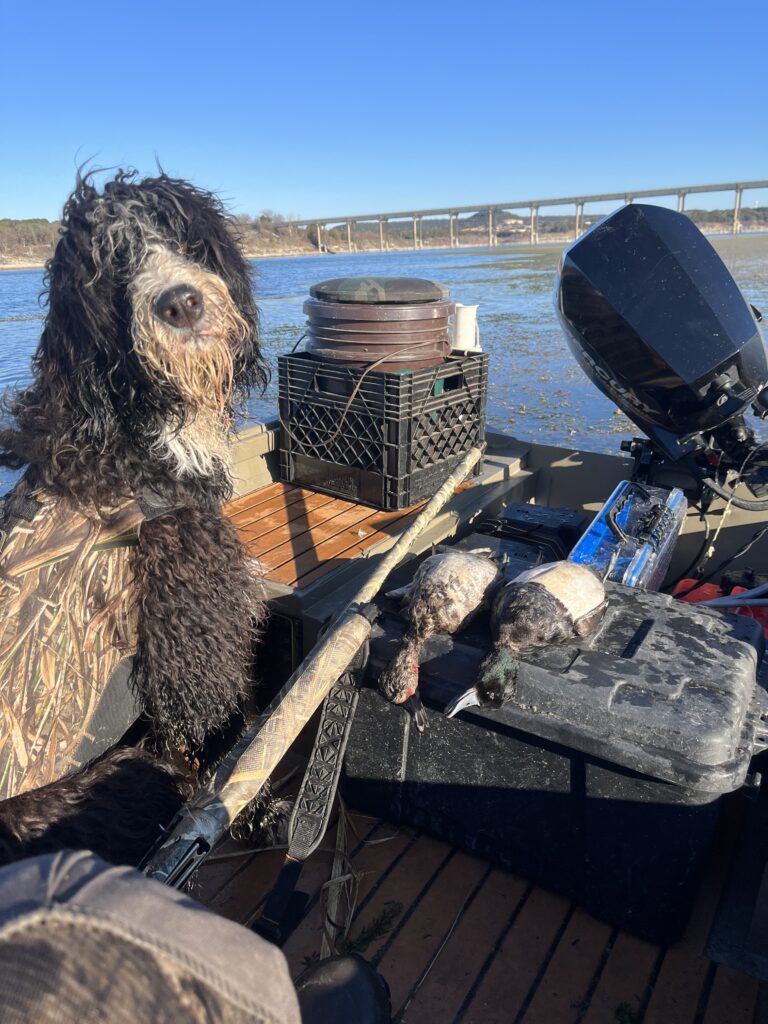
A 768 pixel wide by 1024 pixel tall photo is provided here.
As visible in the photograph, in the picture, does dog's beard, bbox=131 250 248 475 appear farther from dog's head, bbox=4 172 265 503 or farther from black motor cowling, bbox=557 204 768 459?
black motor cowling, bbox=557 204 768 459

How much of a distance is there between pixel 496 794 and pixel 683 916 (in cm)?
55

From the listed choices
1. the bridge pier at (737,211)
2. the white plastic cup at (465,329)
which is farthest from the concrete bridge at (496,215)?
the white plastic cup at (465,329)

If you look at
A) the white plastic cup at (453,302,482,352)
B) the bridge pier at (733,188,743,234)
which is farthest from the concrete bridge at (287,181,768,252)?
the white plastic cup at (453,302,482,352)

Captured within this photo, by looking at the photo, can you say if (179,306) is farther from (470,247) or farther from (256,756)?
(470,247)

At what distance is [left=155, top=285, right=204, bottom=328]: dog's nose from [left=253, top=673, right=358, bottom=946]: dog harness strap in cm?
110

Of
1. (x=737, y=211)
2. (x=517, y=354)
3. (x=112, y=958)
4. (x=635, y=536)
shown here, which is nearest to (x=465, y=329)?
(x=635, y=536)

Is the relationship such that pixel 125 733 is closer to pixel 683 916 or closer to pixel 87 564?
pixel 87 564

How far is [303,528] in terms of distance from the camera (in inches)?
130

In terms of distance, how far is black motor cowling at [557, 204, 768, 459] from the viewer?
2.74 m

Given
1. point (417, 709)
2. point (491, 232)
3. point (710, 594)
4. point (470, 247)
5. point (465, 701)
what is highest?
point (491, 232)

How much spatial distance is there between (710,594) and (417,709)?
1755 millimetres

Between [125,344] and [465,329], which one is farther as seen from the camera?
[465,329]

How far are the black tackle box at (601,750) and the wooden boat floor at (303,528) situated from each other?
88cm

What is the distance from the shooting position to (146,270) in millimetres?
1677
